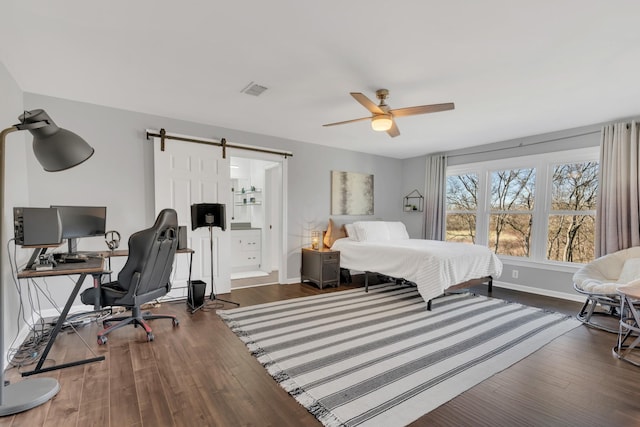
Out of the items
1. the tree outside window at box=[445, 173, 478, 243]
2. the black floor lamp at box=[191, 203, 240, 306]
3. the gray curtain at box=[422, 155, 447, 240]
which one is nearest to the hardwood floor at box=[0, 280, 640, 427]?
the black floor lamp at box=[191, 203, 240, 306]

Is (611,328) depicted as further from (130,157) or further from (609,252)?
(130,157)

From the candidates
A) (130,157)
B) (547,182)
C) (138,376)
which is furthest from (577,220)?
(130,157)

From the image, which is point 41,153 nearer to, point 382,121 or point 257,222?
point 382,121

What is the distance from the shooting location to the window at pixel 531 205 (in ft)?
13.6

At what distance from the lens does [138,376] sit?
2.05m

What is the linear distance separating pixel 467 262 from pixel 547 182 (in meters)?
1.97

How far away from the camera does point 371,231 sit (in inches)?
199

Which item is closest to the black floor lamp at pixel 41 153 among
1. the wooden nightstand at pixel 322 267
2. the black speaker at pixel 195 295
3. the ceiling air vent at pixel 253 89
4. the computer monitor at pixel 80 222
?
the computer monitor at pixel 80 222

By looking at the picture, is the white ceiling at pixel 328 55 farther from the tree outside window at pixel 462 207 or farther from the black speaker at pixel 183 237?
the tree outside window at pixel 462 207

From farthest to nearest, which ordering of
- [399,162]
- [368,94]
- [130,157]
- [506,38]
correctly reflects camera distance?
1. [399,162]
2. [130,157]
3. [368,94]
4. [506,38]

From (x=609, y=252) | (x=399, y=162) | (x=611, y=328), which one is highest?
Result: (x=399, y=162)

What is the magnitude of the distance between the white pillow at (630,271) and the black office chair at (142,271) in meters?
4.69

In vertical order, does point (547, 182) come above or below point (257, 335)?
above

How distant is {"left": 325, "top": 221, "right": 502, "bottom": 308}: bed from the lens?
11.5 feet
